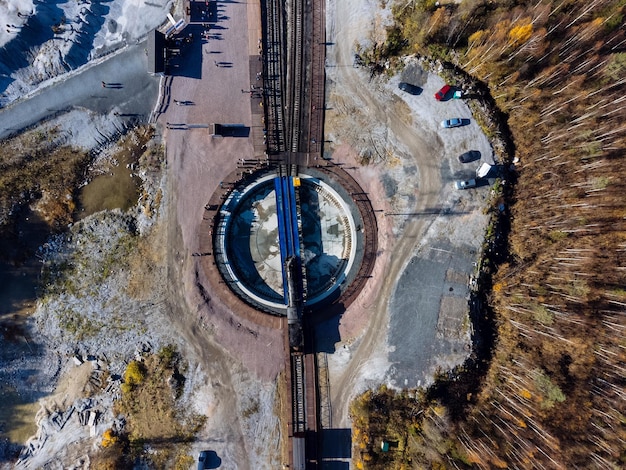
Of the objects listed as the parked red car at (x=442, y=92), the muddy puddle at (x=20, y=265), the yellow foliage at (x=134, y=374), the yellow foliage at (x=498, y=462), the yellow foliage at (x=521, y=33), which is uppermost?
the yellow foliage at (x=521, y=33)

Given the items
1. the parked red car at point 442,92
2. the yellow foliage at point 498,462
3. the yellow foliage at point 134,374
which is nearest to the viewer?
the yellow foliage at point 498,462

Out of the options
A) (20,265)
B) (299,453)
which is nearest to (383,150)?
(299,453)

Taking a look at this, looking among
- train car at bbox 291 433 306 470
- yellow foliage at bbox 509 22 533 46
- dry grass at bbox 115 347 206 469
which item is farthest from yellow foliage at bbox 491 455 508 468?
yellow foliage at bbox 509 22 533 46

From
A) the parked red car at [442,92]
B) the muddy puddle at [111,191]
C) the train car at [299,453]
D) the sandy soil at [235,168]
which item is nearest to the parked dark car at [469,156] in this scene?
the sandy soil at [235,168]

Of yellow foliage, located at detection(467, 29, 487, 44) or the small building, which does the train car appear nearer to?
the small building

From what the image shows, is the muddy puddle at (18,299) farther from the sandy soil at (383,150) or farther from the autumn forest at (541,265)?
the autumn forest at (541,265)

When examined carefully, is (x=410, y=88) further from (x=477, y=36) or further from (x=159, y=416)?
(x=159, y=416)
